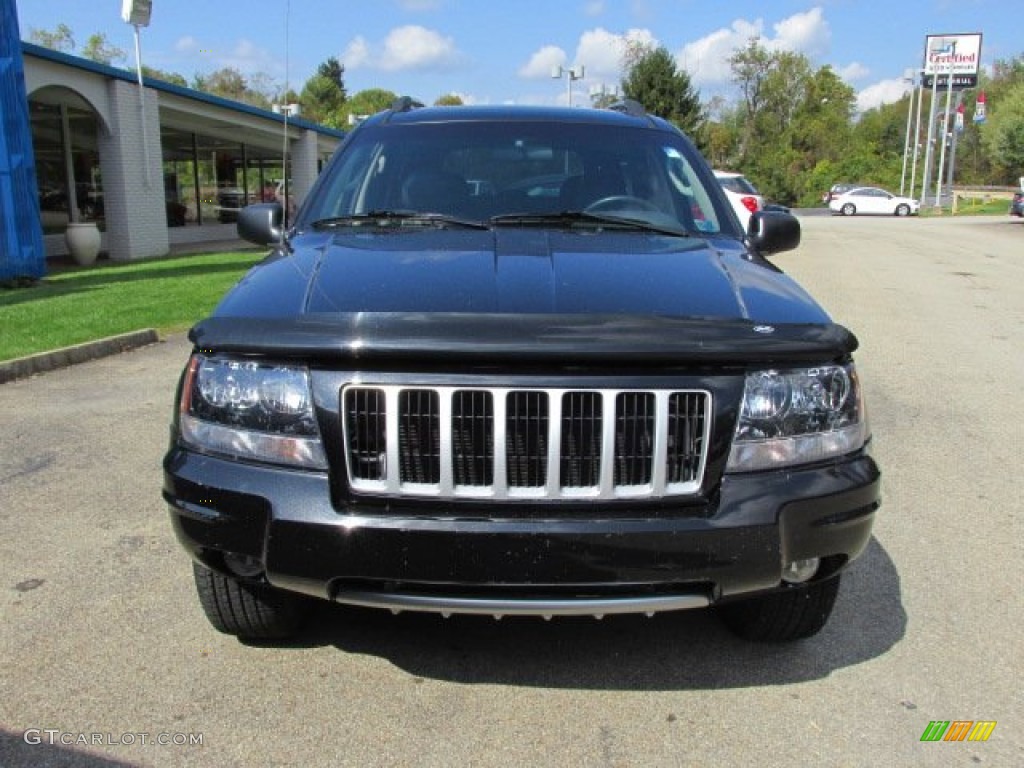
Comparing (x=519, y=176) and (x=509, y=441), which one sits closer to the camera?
(x=509, y=441)

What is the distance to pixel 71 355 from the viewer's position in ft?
24.8

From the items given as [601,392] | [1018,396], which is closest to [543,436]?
[601,392]

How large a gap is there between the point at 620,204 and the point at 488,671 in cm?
189

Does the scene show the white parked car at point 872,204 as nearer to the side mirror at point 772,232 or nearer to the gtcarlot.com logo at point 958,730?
the side mirror at point 772,232

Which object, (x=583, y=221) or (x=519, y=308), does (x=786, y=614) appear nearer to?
(x=519, y=308)

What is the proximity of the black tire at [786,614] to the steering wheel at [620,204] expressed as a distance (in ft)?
5.23

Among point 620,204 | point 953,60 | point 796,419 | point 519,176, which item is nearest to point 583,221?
point 620,204

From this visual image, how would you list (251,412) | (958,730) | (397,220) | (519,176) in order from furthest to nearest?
(519,176)
(397,220)
(958,730)
(251,412)

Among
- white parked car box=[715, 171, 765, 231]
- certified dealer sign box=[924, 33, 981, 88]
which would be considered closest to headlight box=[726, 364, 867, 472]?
white parked car box=[715, 171, 765, 231]

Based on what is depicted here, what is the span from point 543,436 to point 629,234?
1.25m

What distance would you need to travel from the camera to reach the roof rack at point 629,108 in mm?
4376

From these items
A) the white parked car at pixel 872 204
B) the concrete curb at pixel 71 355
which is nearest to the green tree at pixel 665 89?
the white parked car at pixel 872 204

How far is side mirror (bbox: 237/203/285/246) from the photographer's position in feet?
12.3

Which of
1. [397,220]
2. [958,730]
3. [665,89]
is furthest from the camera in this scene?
[665,89]
